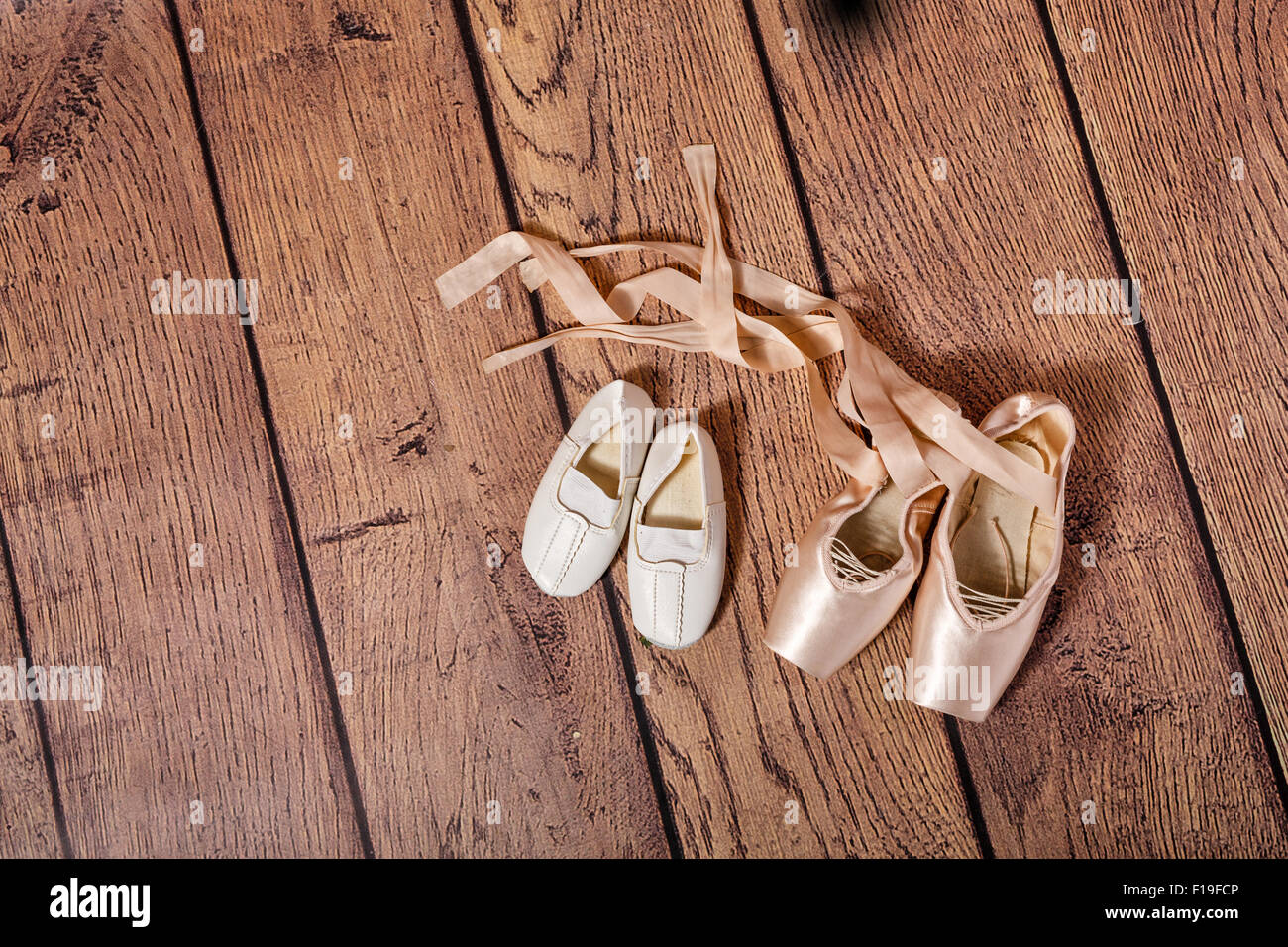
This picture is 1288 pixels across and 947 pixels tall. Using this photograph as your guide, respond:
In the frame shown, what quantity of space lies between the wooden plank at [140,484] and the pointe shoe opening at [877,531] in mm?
656

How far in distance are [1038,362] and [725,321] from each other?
381 millimetres

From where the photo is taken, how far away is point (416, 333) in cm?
107

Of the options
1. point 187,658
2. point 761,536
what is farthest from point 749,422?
point 187,658

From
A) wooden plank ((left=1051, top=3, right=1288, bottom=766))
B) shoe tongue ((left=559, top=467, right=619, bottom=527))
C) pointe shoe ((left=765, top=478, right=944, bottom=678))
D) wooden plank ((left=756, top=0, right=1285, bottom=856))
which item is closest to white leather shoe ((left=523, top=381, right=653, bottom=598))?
shoe tongue ((left=559, top=467, right=619, bottom=527))

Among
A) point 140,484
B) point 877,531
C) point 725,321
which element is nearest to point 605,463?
point 725,321

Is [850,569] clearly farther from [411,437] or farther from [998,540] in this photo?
[411,437]

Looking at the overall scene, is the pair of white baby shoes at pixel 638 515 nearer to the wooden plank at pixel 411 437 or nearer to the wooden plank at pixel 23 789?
the wooden plank at pixel 411 437

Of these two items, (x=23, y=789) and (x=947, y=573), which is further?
(x=23, y=789)

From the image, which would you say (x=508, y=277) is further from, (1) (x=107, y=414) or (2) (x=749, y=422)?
(1) (x=107, y=414)

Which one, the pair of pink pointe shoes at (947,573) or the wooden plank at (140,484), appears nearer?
the pair of pink pointe shoes at (947,573)

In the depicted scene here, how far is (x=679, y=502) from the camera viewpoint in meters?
1.02

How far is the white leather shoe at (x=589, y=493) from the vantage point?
1.00 meters

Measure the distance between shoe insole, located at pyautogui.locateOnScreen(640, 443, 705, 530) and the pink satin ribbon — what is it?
148mm

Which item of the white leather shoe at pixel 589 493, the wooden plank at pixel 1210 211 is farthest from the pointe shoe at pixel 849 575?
the wooden plank at pixel 1210 211
